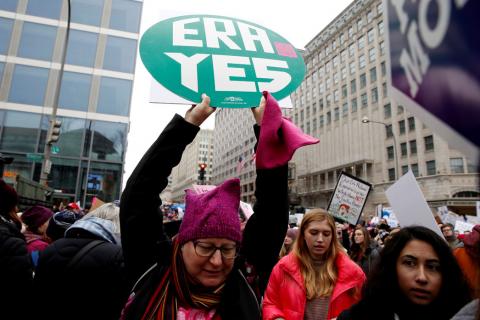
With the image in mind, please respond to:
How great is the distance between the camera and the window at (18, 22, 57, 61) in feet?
66.1

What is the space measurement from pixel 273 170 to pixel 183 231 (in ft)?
1.74

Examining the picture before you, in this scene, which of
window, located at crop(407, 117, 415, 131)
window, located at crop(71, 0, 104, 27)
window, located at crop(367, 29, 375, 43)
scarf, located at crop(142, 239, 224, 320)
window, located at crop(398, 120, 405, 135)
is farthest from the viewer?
window, located at crop(367, 29, 375, 43)

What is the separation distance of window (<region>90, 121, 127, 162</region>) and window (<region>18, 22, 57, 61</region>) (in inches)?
214

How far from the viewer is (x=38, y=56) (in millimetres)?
20328

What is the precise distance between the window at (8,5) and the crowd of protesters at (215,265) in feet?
77.4

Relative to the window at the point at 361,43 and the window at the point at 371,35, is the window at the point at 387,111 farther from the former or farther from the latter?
the window at the point at 361,43

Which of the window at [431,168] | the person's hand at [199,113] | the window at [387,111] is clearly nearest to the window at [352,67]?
the window at [387,111]

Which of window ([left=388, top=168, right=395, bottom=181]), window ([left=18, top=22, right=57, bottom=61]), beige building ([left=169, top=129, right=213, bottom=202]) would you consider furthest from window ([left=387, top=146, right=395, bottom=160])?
beige building ([left=169, top=129, right=213, bottom=202])

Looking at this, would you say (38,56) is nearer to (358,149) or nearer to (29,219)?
(29,219)

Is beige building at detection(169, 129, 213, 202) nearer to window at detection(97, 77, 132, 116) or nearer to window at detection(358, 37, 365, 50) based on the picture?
window at detection(358, 37, 365, 50)

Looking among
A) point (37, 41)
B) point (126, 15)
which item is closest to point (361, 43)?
point (126, 15)

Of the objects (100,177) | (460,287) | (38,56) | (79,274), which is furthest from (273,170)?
(38,56)

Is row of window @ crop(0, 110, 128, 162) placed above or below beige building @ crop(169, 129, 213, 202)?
below

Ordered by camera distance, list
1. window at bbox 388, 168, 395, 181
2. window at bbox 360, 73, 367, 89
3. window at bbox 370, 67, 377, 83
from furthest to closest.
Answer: window at bbox 360, 73, 367, 89 → window at bbox 370, 67, 377, 83 → window at bbox 388, 168, 395, 181
